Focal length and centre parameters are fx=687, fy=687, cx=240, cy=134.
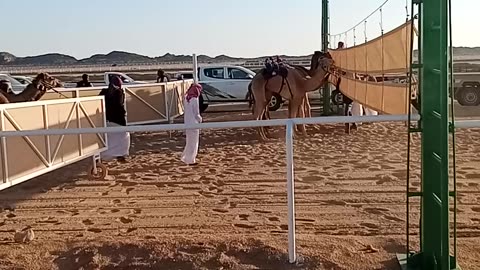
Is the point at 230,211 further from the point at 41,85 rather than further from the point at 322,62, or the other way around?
the point at 322,62

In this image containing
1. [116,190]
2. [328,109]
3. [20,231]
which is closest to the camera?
[20,231]

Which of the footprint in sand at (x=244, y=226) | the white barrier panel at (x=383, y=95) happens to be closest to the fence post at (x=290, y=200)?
the white barrier panel at (x=383, y=95)

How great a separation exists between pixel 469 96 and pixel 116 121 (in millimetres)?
15836

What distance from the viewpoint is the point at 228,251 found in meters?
5.79

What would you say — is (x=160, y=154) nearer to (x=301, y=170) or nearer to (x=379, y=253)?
(x=301, y=170)

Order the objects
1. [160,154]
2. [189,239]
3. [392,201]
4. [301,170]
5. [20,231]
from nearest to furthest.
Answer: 1. [189,239]
2. [20,231]
3. [392,201]
4. [301,170]
5. [160,154]

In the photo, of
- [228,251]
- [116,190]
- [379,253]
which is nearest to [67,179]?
[116,190]

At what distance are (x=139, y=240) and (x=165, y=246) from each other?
1.24 feet

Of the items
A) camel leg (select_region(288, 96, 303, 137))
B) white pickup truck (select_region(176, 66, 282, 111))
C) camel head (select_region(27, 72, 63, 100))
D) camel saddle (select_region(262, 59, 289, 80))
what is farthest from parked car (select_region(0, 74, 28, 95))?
camel leg (select_region(288, 96, 303, 137))

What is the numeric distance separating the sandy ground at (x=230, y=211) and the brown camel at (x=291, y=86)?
227cm

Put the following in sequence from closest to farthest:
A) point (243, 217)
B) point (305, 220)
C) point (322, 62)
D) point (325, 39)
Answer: point (305, 220) < point (243, 217) < point (322, 62) < point (325, 39)

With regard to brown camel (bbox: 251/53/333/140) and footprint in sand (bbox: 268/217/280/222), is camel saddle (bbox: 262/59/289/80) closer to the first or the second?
brown camel (bbox: 251/53/333/140)

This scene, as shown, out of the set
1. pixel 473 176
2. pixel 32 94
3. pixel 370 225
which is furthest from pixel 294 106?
pixel 370 225

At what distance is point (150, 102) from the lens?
17.4 m
